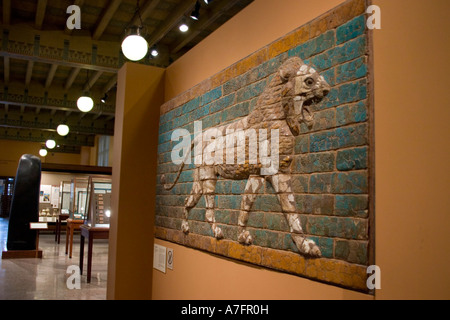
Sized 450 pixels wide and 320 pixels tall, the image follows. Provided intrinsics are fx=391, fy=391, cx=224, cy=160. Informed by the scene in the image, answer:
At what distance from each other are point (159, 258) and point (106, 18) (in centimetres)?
434

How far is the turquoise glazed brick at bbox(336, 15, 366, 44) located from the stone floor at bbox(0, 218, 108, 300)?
4669 mm

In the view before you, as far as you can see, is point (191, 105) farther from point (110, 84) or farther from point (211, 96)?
point (110, 84)

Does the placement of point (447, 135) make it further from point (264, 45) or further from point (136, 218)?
point (136, 218)

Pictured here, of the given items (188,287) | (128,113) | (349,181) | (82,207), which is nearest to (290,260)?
(349,181)

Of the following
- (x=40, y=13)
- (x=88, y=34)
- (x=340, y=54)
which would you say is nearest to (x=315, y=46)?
(x=340, y=54)

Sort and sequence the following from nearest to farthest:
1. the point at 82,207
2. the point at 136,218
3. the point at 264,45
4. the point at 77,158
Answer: the point at 264,45, the point at 136,218, the point at 82,207, the point at 77,158

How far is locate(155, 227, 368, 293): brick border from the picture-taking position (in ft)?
4.93

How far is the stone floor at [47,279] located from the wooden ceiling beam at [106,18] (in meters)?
4.10

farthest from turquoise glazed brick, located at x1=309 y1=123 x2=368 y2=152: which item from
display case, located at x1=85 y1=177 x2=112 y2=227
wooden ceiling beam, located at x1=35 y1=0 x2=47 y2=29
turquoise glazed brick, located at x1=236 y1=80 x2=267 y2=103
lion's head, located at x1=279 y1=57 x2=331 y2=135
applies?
wooden ceiling beam, located at x1=35 y1=0 x2=47 y2=29

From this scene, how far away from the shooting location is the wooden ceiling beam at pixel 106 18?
18.7 ft

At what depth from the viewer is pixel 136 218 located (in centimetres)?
354

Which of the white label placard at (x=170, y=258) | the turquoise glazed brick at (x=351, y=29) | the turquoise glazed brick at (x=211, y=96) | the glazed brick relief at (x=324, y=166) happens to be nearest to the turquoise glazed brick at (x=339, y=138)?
the glazed brick relief at (x=324, y=166)

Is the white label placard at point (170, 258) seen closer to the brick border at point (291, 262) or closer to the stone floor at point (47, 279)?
the brick border at point (291, 262)

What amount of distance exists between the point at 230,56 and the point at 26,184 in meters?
7.13
